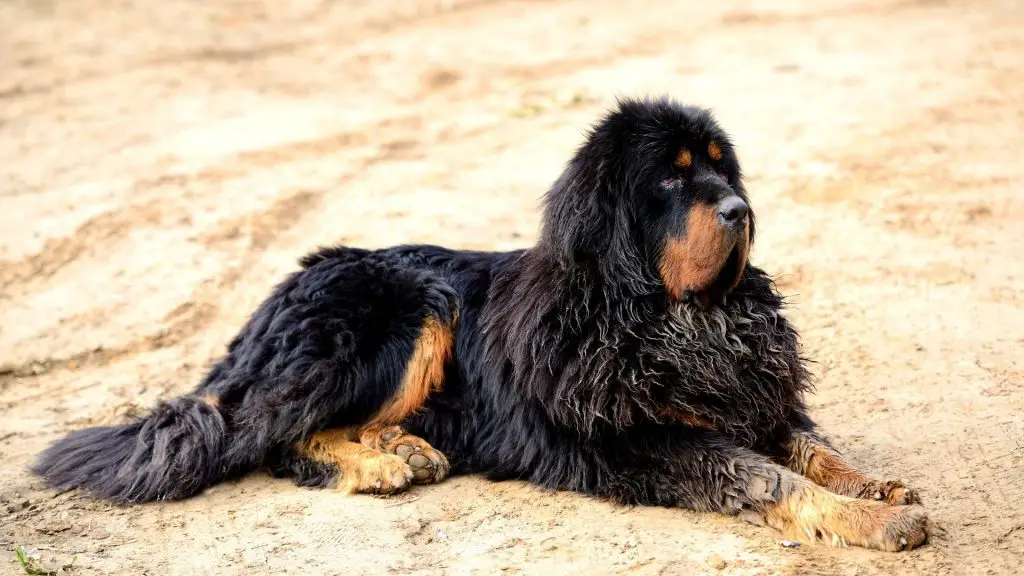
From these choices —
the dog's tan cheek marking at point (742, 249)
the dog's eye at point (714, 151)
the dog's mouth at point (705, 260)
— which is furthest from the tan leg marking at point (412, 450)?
the dog's eye at point (714, 151)

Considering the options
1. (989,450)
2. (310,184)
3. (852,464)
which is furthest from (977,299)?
(310,184)

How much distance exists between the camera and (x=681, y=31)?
42.5ft

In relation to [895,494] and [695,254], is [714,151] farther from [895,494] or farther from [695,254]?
[895,494]

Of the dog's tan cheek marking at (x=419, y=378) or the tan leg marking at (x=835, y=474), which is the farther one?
the dog's tan cheek marking at (x=419, y=378)

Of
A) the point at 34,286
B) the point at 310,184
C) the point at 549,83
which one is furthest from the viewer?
the point at 549,83

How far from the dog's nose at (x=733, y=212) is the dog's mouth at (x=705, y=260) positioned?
0.02 meters

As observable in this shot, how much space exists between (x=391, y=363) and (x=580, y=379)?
3.63 feet

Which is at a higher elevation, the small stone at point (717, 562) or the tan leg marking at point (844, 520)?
the tan leg marking at point (844, 520)

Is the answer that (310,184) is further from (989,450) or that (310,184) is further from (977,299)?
(989,450)


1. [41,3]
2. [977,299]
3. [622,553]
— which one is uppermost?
[41,3]

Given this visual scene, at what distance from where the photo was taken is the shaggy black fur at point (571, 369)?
4.52 metres

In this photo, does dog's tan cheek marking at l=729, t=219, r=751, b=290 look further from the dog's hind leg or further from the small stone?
the dog's hind leg

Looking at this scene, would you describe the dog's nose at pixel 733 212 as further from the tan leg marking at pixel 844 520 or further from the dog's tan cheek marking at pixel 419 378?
the dog's tan cheek marking at pixel 419 378

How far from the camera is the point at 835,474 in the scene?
4.39 metres
